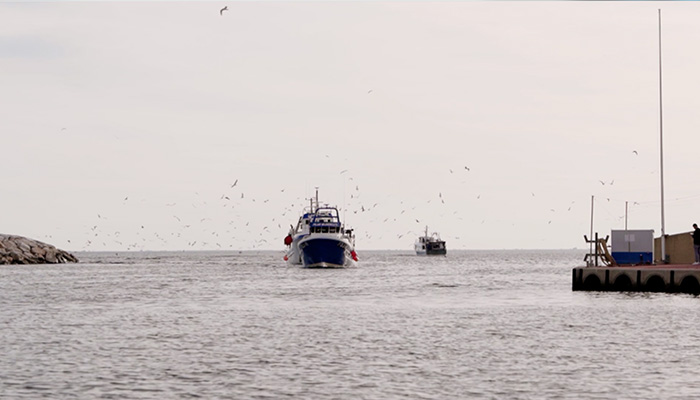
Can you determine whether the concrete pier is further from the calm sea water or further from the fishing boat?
the fishing boat

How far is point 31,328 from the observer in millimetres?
38969

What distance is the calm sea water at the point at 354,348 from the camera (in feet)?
75.5

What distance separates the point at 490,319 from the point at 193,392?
72.5ft

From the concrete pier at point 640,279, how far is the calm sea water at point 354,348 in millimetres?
902

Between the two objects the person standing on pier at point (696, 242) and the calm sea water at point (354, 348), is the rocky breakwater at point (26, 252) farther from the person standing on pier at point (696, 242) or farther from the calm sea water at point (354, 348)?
the person standing on pier at point (696, 242)

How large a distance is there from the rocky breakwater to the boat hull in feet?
196

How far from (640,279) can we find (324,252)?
56666mm

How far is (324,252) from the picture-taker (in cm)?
10681

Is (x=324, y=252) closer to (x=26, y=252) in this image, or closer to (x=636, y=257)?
(x=636, y=257)

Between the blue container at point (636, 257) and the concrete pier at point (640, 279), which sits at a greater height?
the blue container at point (636, 257)

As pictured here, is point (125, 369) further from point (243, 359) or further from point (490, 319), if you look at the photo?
point (490, 319)

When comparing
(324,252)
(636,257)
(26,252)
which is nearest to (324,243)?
(324,252)

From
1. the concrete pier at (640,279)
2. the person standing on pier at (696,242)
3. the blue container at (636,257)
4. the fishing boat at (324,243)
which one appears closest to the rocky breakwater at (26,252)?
the fishing boat at (324,243)

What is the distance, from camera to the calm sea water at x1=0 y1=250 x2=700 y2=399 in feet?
75.5
